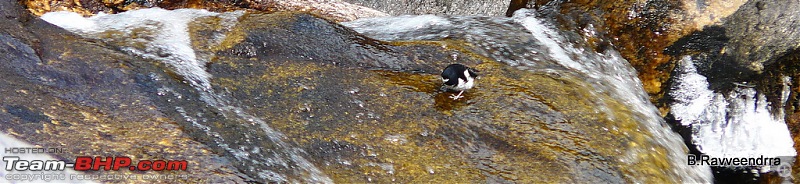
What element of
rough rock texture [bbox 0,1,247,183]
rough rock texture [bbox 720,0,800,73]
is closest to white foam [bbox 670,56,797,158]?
rough rock texture [bbox 720,0,800,73]

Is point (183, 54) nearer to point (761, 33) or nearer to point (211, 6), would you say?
point (211, 6)

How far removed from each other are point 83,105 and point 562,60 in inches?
188

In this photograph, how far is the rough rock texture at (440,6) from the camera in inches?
517

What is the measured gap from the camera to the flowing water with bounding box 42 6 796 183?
Result: 241 inches

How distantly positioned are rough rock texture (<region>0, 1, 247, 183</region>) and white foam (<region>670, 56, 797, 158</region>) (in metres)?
5.67

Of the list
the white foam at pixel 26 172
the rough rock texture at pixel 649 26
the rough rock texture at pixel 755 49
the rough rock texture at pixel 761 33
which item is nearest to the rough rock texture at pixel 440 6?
the rough rock texture at pixel 649 26

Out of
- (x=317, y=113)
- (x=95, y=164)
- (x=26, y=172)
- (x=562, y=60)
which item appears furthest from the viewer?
(x=562, y=60)

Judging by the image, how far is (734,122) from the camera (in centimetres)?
742

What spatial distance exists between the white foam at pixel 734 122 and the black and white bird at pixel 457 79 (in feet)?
10.3

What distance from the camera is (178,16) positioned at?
7.54 m

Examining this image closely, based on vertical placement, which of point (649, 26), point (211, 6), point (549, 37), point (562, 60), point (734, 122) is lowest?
point (734, 122)

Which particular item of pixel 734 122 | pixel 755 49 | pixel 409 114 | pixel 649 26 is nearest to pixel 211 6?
pixel 409 114

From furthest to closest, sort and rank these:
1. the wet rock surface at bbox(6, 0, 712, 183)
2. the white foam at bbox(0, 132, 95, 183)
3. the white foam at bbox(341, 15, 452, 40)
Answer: the white foam at bbox(341, 15, 452, 40)
the wet rock surface at bbox(6, 0, 712, 183)
the white foam at bbox(0, 132, 95, 183)

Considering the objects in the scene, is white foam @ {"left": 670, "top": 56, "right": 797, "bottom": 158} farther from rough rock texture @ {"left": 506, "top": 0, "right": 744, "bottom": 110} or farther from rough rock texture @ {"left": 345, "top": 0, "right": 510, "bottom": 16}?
rough rock texture @ {"left": 345, "top": 0, "right": 510, "bottom": 16}
